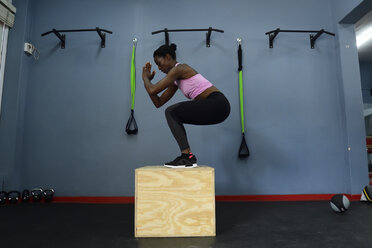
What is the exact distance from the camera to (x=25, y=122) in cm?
316

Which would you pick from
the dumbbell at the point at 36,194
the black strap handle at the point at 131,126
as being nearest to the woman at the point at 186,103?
the black strap handle at the point at 131,126

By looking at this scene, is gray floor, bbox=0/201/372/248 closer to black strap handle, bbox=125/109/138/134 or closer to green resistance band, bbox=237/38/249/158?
green resistance band, bbox=237/38/249/158

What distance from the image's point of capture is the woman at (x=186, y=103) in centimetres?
181

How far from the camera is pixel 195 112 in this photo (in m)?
1.81

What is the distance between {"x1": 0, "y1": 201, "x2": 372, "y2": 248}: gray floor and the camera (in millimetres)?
1491

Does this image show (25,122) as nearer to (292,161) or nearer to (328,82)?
(292,161)

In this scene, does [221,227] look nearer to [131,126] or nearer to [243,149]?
[243,149]

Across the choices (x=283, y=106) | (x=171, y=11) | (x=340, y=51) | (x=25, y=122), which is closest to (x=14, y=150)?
(x=25, y=122)

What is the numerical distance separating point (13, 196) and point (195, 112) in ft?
8.45

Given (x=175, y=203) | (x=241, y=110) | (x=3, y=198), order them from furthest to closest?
(x=241, y=110), (x=3, y=198), (x=175, y=203)

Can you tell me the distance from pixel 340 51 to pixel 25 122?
4.13 m

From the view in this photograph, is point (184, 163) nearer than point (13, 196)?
Yes

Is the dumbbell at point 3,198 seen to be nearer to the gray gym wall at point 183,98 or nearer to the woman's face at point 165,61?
the gray gym wall at point 183,98

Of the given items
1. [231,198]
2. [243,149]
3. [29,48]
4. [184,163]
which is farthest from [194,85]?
[29,48]
